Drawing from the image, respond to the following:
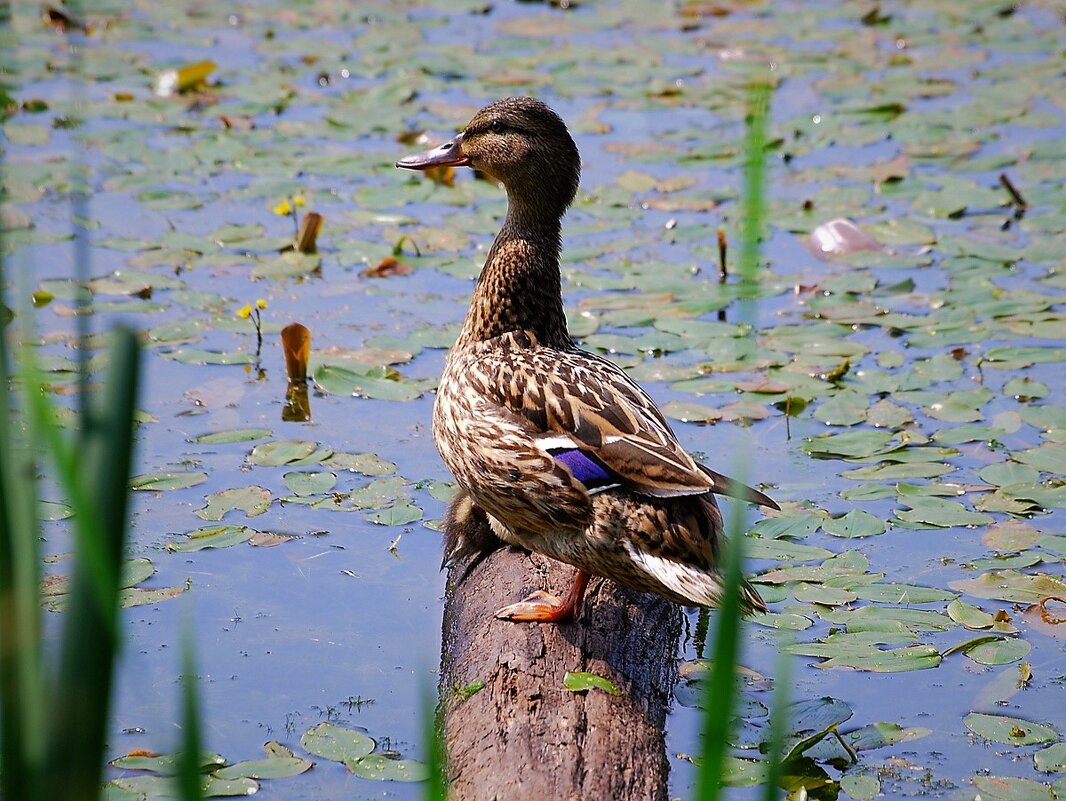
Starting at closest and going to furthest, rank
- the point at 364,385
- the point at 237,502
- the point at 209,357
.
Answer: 1. the point at 237,502
2. the point at 364,385
3. the point at 209,357

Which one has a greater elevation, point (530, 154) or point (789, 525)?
point (530, 154)

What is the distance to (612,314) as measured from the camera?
536cm

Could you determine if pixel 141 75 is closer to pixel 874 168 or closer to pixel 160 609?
pixel 874 168

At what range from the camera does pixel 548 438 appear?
3.45 metres

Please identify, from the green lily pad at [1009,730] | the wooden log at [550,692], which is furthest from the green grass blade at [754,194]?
the green lily pad at [1009,730]

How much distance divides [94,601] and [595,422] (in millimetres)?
2212

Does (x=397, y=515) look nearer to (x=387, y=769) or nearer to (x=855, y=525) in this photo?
(x=387, y=769)

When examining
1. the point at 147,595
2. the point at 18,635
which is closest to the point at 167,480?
the point at 147,595

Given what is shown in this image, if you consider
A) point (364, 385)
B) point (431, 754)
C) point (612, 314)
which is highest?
point (612, 314)

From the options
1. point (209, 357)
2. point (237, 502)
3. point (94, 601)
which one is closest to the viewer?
point (94, 601)

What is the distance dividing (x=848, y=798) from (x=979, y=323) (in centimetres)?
267

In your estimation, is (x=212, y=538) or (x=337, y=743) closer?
(x=337, y=743)

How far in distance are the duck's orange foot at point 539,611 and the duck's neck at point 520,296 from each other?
0.81 meters

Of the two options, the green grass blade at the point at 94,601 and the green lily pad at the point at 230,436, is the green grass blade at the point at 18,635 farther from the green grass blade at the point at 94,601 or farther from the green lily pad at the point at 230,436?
the green lily pad at the point at 230,436
